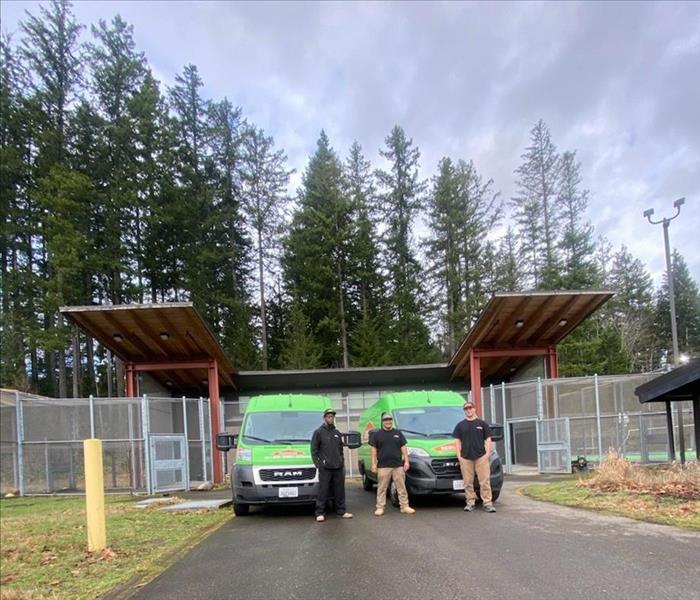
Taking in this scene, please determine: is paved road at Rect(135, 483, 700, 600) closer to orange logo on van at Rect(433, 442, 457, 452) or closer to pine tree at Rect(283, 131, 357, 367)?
orange logo on van at Rect(433, 442, 457, 452)

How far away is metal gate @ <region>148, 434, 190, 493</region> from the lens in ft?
50.5

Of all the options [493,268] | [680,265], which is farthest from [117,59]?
[680,265]

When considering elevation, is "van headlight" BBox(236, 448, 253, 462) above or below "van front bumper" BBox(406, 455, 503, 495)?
above

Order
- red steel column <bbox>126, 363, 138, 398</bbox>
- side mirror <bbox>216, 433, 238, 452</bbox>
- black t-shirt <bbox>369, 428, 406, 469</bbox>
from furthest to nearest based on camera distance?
red steel column <bbox>126, 363, 138, 398</bbox>
side mirror <bbox>216, 433, 238, 452</bbox>
black t-shirt <bbox>369, 428, 406, 469</bbox>

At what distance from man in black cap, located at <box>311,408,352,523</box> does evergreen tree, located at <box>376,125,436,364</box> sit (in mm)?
27846

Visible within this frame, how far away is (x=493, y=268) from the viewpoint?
4272 centimetres

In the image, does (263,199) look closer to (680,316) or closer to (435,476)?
(435,476)

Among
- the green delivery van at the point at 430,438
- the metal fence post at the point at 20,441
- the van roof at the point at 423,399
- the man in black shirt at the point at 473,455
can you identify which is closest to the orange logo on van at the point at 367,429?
the green delivery van at the point at 430,438

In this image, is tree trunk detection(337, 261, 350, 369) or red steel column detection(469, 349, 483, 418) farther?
tree trunk detection(337, 261, 350, 369)

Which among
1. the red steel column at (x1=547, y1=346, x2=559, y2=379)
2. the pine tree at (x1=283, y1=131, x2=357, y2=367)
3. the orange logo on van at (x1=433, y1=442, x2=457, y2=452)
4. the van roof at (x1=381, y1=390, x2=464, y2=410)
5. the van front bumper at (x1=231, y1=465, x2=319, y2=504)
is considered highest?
the pine tree at (x1=283, y1=131, x2=357, y2=367)

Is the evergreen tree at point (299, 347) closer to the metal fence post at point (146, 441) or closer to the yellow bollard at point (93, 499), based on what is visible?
the metal fence post at point (146, 441)

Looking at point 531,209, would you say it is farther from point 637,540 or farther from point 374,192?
point 637,540

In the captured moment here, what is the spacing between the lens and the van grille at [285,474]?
33.8 ft

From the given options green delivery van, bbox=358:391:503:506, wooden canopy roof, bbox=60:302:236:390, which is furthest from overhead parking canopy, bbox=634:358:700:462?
wooden canopy roof, bbox=60:302:236:390
